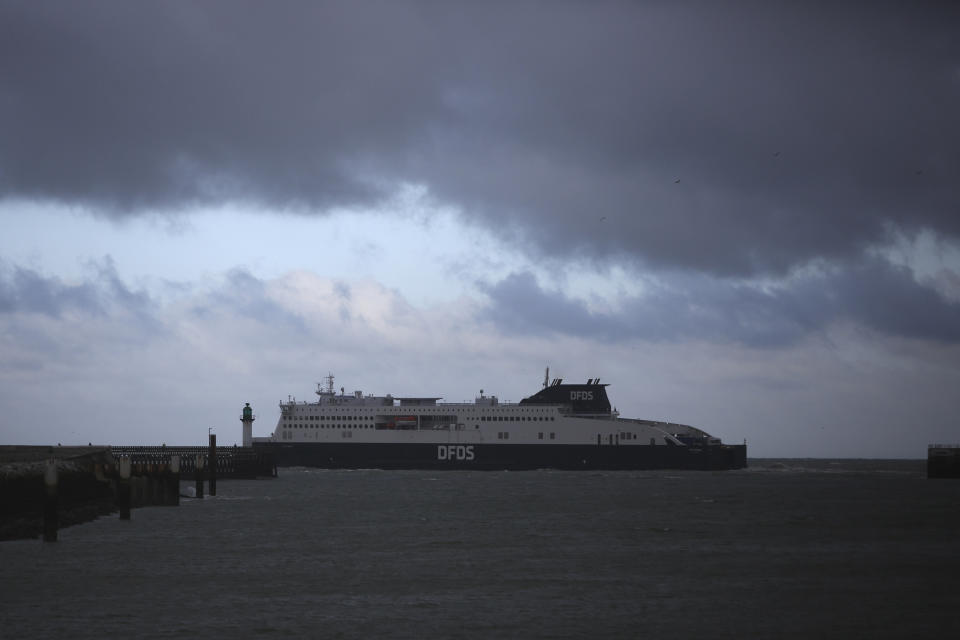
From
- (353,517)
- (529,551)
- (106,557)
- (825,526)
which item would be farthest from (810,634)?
(353,517)

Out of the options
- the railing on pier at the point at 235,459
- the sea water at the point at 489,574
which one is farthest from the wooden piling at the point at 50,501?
the railing on pier at the point at 235,459

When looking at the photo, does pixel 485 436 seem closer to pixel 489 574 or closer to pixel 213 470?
pixel 213 470

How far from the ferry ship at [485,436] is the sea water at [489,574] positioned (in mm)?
44287

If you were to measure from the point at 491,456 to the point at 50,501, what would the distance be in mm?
63543

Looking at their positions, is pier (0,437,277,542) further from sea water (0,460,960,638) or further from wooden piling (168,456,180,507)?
sea water (0,460,960,638)

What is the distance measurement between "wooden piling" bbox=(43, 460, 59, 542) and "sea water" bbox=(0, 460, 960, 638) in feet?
1.94

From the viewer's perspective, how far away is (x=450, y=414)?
9200 centimetres

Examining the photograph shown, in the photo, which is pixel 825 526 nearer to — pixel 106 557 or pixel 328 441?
pixel 106 557

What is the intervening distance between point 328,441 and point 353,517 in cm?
5220

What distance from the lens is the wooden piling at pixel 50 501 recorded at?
2789 centimetres

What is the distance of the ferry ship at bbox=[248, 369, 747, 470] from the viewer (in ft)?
298

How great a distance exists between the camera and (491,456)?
9131cm

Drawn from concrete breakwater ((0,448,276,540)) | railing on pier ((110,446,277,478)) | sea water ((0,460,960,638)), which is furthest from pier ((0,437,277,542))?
railing on pier ((110,446,277,478))

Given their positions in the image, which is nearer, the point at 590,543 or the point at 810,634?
the point at 810,634
